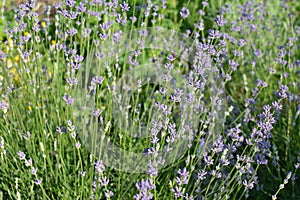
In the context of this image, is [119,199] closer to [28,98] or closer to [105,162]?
[105,162]

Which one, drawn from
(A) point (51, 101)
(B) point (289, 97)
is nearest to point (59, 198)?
(A) point (51, 101)

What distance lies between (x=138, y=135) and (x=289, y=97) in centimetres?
111

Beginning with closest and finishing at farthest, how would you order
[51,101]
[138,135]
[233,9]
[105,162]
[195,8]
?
[105,162]
[138,135]
[51,101]
[233,9]
[195,8]

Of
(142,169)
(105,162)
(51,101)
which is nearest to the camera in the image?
(142,169)

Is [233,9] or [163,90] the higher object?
[233,9]

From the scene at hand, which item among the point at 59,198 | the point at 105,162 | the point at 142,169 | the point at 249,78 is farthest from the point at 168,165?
the point at 249,78

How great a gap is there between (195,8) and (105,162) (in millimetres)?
2840

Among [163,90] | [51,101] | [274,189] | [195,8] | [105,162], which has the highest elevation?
[195,8]

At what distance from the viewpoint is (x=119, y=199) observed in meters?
2.28

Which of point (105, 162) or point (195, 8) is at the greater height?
point (195, 8)

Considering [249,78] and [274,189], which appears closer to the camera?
[274,189]

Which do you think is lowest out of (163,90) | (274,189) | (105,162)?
(274,189)

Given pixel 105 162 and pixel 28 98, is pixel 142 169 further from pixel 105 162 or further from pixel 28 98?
pixel 28 98

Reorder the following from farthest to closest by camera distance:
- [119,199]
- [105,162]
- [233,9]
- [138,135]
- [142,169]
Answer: [233,9] < [138,135] < [105,162] < [142,169] < [119,199]
